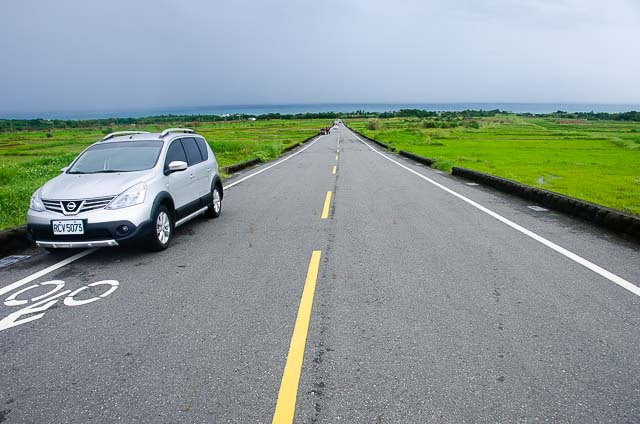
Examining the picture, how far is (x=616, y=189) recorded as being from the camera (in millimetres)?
12906

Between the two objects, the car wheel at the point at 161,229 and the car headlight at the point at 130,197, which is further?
the car wheel at the point at 161,229

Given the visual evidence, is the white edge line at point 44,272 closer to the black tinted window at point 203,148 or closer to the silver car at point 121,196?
the silver car at point 121,196

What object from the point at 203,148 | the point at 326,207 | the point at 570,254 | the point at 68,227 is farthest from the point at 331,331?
the point at 203,148

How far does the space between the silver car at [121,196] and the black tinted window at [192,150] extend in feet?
0.09

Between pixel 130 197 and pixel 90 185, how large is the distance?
0.59 metres

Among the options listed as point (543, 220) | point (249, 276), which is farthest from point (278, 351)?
point (543, 220)

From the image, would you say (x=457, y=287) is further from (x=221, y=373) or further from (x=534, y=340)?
(x=221, y=373)

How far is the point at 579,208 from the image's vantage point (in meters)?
8.23

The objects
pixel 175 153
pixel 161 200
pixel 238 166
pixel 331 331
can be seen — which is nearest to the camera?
pixel 331 331

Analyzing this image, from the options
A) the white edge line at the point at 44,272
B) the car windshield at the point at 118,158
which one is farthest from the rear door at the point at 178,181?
the white edge line at the point at 44,272

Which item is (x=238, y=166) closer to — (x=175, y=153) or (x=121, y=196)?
(x=175, y=153)

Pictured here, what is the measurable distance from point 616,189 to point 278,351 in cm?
1356

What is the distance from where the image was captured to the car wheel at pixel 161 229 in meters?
Answer: 5.79

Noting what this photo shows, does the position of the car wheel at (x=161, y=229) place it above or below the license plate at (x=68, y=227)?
below
